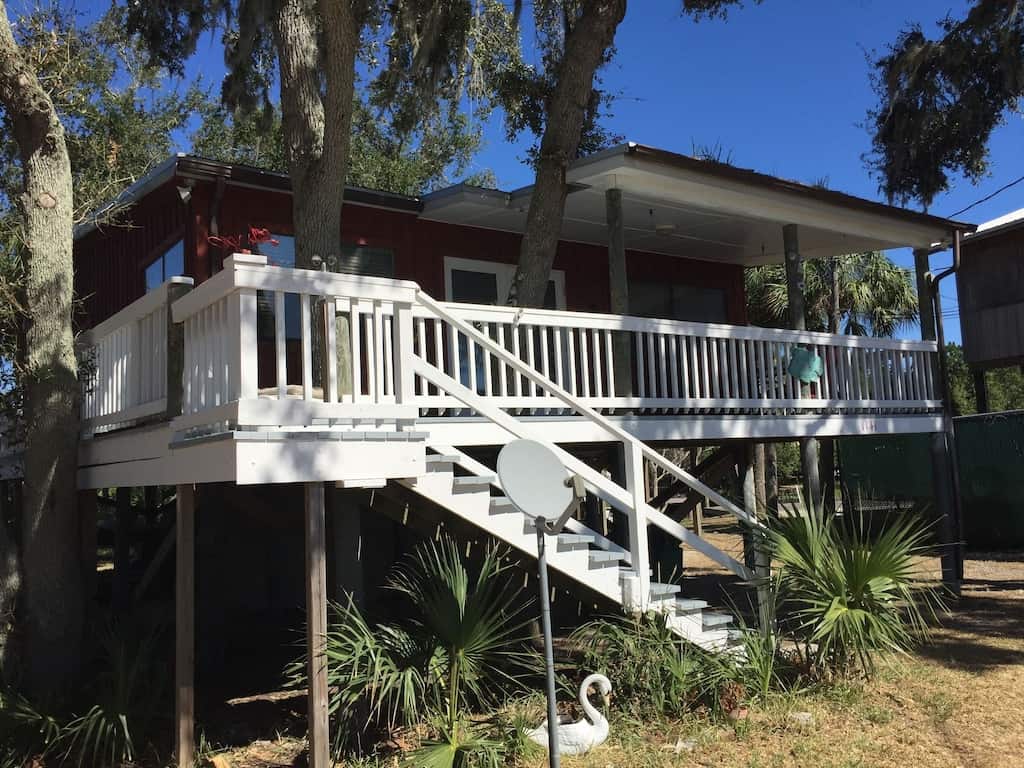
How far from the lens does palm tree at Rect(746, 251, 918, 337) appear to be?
867 inches

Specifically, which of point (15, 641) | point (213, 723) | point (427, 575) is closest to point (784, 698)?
point (427, 575)

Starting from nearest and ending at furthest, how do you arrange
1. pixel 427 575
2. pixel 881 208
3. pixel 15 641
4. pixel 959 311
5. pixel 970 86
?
1. pixel 427 575
2. pixel 15 641
3. pixel 881 208
4. pixel 970 86
5. pixel 959 311

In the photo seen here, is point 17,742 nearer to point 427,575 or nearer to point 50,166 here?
point 427,575

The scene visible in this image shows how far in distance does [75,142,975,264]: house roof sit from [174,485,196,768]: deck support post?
4.16 m

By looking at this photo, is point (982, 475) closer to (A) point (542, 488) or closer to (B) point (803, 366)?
(B) point (803, 366)

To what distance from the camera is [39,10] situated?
1039cm

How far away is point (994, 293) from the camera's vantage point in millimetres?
15367

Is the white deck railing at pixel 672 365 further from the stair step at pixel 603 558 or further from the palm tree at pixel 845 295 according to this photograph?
the palm tree at pixel 845 295

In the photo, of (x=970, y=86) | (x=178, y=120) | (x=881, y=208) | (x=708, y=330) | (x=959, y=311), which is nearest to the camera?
(x=708, y=330)

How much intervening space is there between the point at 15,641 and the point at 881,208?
10791 millimetres

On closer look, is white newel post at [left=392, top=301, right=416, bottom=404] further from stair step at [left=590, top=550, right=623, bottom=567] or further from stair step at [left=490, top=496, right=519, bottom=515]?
stair step at [left=590, top=550, right=623, bottom=567]

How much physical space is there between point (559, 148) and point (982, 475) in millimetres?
12132

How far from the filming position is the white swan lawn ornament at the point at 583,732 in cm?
623

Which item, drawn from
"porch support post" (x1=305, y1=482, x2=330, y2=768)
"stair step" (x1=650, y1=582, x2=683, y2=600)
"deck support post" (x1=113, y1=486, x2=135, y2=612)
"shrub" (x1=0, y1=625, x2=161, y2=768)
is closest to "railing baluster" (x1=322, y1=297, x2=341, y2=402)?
"porch support post" (x1=305, y1=482, x2=330, y2=768)
